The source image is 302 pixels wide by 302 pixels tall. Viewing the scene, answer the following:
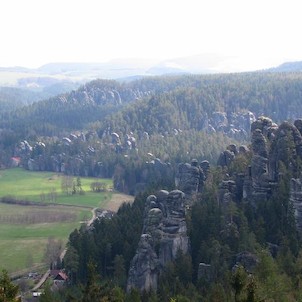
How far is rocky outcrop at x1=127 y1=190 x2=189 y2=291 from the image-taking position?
7194 centimetres

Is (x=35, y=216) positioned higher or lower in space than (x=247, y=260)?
lower

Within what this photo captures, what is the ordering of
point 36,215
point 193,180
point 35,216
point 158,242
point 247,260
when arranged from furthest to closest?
point 36,215 < point 35,216 < point 193,180 < point 158,242 < point 247,260

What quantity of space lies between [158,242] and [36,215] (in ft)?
214

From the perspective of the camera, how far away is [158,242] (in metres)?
75.6

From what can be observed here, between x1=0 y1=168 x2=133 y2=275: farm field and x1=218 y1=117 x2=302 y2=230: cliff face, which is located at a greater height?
x1=218 y1=117 x2=302 y2=230: cliff face

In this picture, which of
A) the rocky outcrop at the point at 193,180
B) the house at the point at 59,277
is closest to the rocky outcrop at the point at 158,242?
the house at the point at 59,277

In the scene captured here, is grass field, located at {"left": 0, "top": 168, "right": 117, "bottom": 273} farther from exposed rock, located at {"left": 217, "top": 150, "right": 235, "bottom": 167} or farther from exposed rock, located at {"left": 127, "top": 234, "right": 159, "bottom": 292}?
exposed rock, located at {"left": 217, "top": 150, "right": 235, "bottom": 167}

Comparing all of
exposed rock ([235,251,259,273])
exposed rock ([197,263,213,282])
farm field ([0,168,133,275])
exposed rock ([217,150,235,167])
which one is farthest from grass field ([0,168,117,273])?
exposed rock ([235,251,259,273])

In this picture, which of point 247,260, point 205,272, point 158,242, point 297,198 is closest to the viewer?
point 247,260

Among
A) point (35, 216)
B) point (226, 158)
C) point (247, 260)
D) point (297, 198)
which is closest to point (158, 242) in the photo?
point (247, 260)

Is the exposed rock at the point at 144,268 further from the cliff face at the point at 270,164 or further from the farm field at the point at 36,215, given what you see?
the farm field at the point at 36,215

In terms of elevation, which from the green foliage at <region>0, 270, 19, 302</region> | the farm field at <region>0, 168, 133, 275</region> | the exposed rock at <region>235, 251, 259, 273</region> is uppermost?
the green foliage at <region>0, 270, 19, 302</region>

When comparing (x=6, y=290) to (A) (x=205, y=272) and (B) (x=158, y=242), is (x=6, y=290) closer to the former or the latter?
(A) (x=205, y=272)

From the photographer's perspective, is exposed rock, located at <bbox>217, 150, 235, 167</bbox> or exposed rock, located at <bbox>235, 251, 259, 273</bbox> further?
exposed rock, located at <bbox>217, 150, 235, 167</bbox>
